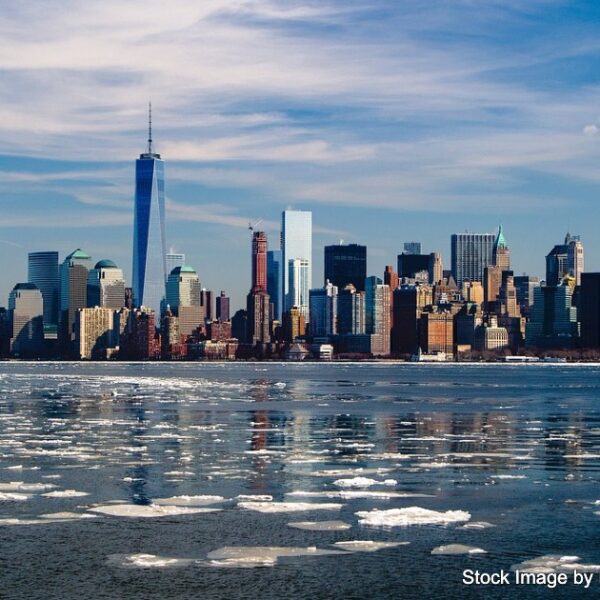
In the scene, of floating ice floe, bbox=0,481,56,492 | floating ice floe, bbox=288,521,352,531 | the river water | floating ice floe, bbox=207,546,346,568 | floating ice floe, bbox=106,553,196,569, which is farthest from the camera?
floating ice floe, bbox=0,481,56,492

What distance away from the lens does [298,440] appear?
51.0 metres

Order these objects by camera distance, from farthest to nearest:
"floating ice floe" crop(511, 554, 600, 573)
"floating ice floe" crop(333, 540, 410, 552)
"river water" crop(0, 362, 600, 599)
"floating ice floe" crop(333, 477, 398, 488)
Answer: "floating ice floe" crop(333, 477, 398, 488), "floating ice floe" crop(333, 540, 410, 552), "floating ice floe" crop(511, 554, 600, 573), "river water" crop(0, 362, 600, 599)

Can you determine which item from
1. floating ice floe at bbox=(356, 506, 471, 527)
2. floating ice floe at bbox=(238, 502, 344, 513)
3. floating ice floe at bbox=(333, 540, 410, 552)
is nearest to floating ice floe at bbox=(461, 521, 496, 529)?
floating ice floe at bbox=(356, 506, 471, 527)

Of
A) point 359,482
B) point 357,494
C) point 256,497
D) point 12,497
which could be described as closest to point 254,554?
point 256,497

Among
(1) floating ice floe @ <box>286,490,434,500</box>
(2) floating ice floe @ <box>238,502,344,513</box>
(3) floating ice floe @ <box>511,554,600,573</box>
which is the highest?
(2) floating ice floe @ <box>238,502,344,513</box>

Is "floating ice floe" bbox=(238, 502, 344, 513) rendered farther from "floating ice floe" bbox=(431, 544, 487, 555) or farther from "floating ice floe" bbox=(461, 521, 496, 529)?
"floating ice floe" bbox=(431, 544, 487, 555)

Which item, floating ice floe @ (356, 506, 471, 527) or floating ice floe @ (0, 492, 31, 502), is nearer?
floating ice floe @ (356, 506, 471, 527)

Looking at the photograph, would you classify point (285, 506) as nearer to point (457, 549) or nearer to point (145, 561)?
point (457, 549)

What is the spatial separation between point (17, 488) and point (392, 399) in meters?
63.2

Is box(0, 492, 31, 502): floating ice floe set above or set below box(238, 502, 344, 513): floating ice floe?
above

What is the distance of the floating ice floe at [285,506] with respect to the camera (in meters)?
30.3

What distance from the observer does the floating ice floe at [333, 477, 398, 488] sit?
34.8 metres

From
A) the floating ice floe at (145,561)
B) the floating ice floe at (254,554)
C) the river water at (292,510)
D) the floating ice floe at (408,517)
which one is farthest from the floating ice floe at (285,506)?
the floating ice floe at (145,561)

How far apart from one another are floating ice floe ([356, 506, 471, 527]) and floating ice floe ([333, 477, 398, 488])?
446 centimetres
